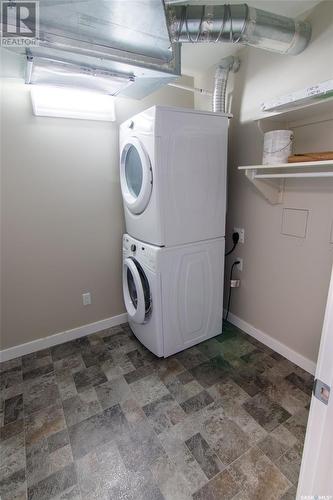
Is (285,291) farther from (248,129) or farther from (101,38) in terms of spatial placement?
(101,38)

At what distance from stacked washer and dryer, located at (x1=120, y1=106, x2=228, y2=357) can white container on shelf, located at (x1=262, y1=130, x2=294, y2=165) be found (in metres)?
0.40

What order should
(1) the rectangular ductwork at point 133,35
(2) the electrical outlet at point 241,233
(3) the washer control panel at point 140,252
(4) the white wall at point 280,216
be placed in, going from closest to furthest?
(1) the rectangular ductwork at point 133,35
(4) the white wall at point 280,216
(3) the washer control panel at point 140,252
(2) the electrical outlet at point 241,233

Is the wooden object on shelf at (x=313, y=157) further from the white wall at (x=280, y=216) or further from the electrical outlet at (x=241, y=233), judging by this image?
the electrical outlet at (x=241, y=233)

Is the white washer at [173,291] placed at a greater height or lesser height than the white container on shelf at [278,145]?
lesser

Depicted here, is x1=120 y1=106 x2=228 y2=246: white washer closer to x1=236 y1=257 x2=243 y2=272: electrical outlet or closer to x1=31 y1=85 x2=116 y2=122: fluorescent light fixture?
x1=31 y1=85 x2=116 y2=122: fluorescent light fixture

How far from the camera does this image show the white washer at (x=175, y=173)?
1.63m

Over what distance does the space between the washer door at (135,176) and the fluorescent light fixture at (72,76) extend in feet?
1.26

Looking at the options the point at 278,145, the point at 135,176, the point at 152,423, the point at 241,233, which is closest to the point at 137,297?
the point at 152,423

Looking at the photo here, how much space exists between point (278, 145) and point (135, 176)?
3.39 ft

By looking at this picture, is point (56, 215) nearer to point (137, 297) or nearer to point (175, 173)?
point (137, 297)

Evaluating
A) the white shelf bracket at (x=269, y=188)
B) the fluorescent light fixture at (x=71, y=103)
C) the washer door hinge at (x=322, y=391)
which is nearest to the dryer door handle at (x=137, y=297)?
the white shelf bracket at (x=269, y=188)

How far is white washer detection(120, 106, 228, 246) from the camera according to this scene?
64.4 inches

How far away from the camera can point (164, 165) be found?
1.65 m

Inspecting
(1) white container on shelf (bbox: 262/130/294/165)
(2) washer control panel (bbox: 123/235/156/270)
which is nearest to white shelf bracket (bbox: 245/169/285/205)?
(1) white container on shelf (bbox: 262/130/294/165)
